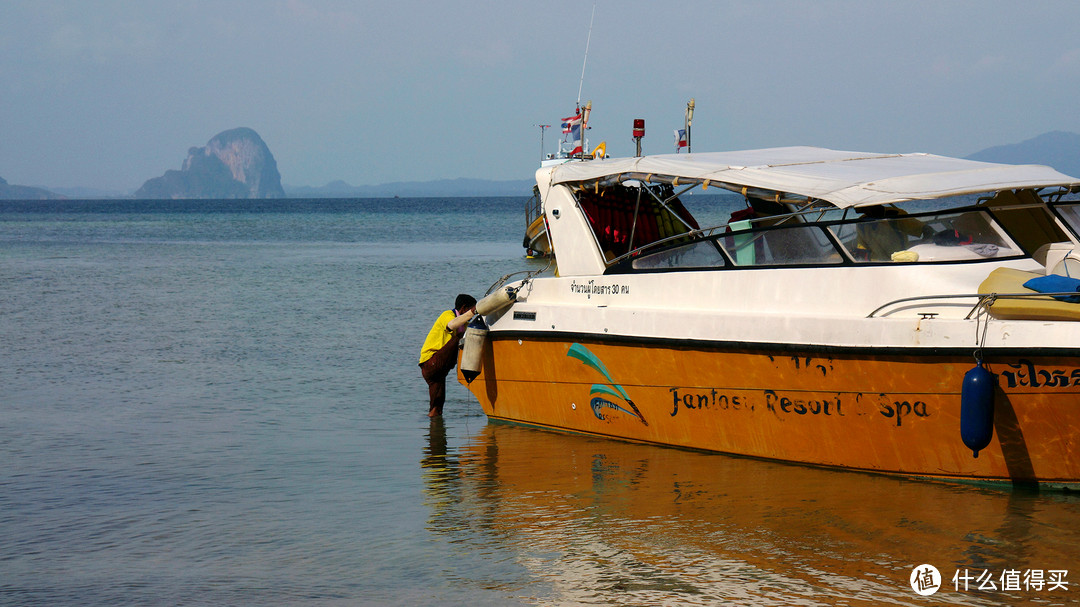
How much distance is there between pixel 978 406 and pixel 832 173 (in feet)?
7.12

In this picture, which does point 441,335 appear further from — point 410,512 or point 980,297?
point 980,297

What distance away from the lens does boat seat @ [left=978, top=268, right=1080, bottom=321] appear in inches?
237

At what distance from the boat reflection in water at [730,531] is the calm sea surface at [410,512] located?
2 centimetres

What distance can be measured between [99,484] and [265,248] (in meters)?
38.2

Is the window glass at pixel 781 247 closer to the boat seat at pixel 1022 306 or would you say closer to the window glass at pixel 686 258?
the window glass at pixel 686 258

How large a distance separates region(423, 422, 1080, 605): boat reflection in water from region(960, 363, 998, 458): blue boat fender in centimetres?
54

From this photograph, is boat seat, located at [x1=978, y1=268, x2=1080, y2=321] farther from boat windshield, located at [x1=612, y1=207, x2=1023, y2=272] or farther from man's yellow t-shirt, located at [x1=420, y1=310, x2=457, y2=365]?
man's yellow t-shirt, located at [x1=420, y1=310, x2=457, y2=365]

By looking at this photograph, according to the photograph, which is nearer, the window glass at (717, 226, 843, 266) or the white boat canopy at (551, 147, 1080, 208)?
the white boat canopy at (551, 147, 1080, 208)

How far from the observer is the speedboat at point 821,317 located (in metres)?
6.23

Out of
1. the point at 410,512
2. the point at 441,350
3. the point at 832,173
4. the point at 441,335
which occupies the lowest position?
the point at 410,512

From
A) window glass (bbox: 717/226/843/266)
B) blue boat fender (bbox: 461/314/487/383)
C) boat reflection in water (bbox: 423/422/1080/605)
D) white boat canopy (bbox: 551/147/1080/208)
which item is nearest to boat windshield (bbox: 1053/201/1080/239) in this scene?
white boat canopy (bbox: 551/147/1080/208)

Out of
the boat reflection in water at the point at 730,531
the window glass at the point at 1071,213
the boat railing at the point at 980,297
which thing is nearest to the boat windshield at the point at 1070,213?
A: the window glass at the point at 1071,213

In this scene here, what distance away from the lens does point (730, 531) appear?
6.31m

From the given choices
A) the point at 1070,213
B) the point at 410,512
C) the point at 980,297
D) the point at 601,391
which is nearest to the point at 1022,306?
the point at 980,297
